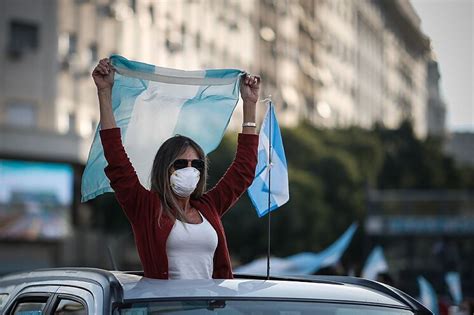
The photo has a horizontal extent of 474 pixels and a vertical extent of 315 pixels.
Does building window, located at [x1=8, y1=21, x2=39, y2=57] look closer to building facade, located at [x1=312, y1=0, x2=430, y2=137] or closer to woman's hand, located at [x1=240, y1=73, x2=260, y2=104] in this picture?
building facade, located at [x1=312, y1=0, x2=430, y2=137]

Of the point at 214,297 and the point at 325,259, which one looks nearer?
the point at 214,297

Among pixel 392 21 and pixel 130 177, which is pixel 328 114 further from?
pixel 130 177

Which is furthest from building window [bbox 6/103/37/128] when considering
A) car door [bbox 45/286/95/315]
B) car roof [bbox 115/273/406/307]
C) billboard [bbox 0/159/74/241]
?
car roof [bbox 115/273/406/307]

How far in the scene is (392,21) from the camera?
10388cm

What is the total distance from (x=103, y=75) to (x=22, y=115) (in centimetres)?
4230

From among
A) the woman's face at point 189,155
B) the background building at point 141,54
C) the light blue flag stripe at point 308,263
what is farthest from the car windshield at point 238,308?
the background building at point 141,54

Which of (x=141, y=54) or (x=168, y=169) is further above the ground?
(x=141, y=54)

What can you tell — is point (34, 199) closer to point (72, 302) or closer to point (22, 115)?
point (22, 115)

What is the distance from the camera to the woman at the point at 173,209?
5.55 m

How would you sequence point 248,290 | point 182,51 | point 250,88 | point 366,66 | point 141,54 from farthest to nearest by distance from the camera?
point 366,66 → point 182,51 → point 141,54 → point 250,88 → point 248,290

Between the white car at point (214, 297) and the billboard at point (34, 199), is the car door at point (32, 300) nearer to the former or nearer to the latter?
the white car at point (214, 297)

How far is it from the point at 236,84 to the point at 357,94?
292 feet

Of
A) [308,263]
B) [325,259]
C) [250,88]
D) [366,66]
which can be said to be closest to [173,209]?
[250,88]

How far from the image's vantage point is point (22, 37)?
47.9 meters
